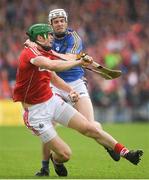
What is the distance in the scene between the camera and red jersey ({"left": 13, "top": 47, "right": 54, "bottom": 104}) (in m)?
11.5

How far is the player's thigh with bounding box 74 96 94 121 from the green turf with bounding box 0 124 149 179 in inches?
34.4

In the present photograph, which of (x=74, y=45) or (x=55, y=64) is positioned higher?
(x=55, y=64)

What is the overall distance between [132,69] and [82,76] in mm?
14837

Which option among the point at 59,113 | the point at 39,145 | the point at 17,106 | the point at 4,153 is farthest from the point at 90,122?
the point at 17,106

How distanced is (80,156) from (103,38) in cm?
1394

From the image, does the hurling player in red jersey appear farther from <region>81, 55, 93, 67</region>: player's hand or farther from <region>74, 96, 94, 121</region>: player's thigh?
<region>74, 96, 94, 121</region>: player's thigh

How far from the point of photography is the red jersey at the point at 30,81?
11.5 metres

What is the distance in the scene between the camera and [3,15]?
1222 inches

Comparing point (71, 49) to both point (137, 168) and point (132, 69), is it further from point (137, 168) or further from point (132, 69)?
point (132, 69)

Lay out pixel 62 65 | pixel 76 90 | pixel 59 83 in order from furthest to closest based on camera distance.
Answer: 1. pixel 76 90
2. pixel 59 83
3. pixel 62 65

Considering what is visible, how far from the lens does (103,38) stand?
29.5 metres

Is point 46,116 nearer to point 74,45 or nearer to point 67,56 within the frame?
point 67,56

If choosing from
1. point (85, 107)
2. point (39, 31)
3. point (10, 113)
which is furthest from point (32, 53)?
point (10, 113)

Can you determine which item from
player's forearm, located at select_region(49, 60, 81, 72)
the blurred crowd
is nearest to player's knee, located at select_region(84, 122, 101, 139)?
player's forearm, located at select_region(49, 60, 81, 72)
